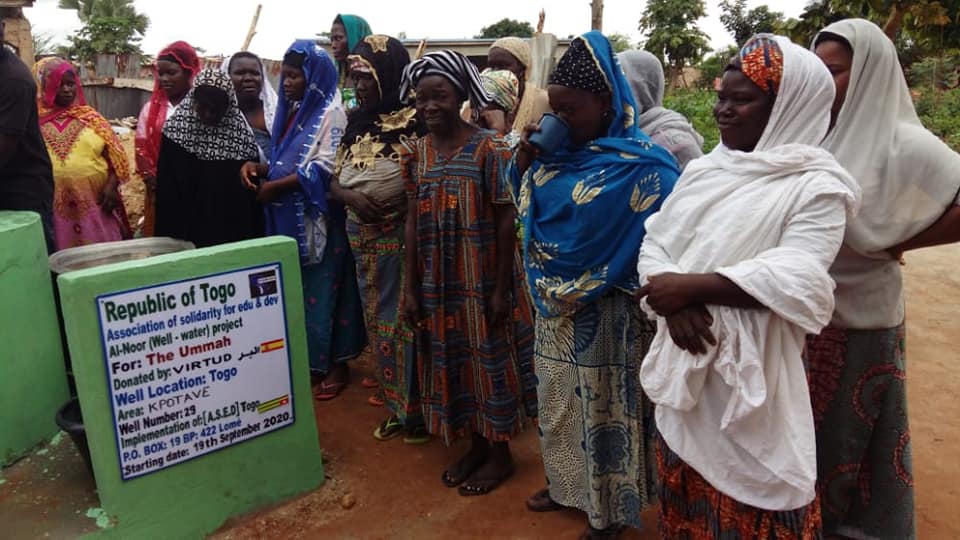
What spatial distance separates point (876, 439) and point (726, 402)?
Answer: 3.41ft

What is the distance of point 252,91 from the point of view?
13.8 ft

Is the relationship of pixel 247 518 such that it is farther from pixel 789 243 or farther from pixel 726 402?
pixel 789 243

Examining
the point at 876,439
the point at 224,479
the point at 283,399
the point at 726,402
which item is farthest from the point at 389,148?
the point at 876,439

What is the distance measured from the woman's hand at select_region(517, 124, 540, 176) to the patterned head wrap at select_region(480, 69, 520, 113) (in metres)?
1.47

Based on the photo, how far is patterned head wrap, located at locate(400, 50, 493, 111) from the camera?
282 cm

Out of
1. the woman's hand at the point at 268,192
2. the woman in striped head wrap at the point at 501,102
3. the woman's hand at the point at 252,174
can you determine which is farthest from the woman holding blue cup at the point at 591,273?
the woman's hand at the point at 252,174

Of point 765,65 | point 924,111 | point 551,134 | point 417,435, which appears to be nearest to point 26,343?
point 417,435

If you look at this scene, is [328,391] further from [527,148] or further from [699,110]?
[699,110]

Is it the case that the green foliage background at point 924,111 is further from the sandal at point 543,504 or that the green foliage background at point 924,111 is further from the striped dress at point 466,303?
the sandal at point 543,504

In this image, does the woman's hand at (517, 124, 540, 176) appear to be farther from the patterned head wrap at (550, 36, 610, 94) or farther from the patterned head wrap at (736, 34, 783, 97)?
the patterned head wrap at (736, 34, 783, 97)

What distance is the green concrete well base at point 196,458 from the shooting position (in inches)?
96.9

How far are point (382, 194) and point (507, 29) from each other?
39343 mm

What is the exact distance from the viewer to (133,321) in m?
2.55

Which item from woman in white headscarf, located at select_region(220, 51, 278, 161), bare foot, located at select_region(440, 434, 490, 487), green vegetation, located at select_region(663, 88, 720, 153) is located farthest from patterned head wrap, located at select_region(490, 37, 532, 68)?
green vegetation, located at select_region(663, 88, 720, 153)
